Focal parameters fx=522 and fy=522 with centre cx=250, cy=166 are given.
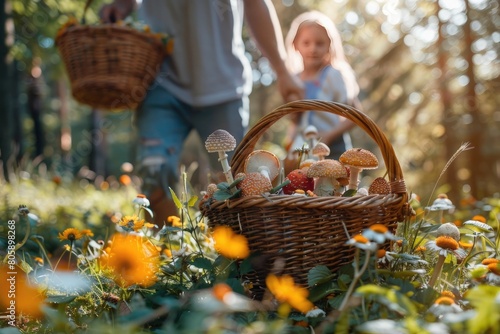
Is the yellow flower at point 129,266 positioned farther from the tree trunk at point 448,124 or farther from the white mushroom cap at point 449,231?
the tree trunk at point 448,124

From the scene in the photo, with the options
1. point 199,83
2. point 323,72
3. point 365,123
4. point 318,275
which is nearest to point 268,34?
point 199,83

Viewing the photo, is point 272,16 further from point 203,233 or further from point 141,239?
point 141,239

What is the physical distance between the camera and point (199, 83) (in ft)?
9.16

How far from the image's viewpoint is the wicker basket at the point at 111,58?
2.78 m

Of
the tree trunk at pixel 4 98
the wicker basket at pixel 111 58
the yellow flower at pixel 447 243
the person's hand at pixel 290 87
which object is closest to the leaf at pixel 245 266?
the yellow flower at pixel 447 243

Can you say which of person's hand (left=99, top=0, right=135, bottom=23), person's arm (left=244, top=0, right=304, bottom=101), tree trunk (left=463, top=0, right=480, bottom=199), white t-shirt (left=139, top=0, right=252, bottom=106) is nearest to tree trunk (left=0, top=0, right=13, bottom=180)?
person's hand (left=99, top=0, right=135, bottom=23)

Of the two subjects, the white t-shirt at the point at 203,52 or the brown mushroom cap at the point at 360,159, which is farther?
the white t-shirt at the point at 203,52

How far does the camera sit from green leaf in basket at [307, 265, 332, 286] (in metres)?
1.55

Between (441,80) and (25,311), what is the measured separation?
5.68 meters

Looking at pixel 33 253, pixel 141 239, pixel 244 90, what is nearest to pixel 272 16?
pixel 244 90

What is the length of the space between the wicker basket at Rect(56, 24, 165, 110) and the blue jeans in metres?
0.13

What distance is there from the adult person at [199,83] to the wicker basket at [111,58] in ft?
0.36

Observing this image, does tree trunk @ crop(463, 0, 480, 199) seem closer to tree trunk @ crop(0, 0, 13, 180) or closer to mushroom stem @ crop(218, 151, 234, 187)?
mushroom stem @ crop(218, 151, 234, 187)

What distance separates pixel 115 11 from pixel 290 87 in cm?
112
